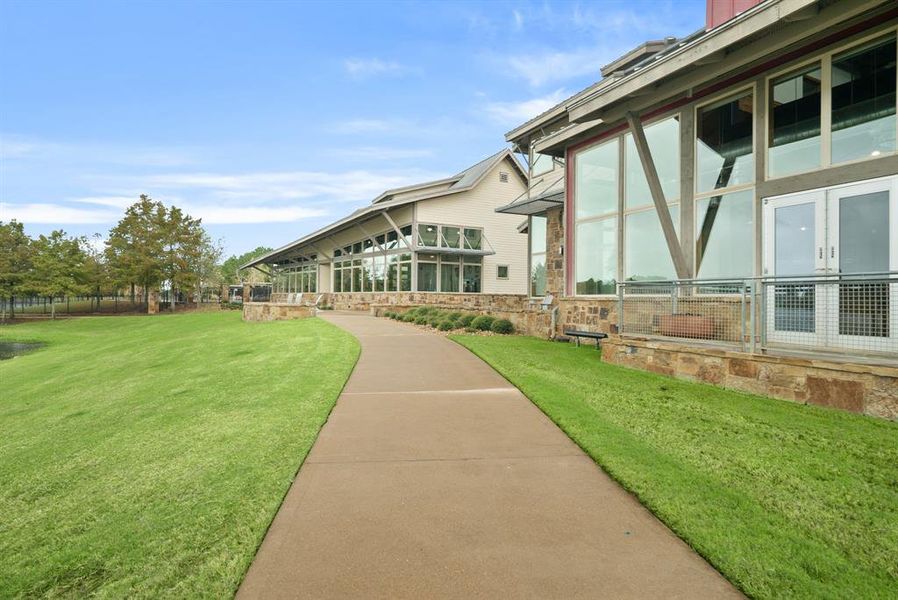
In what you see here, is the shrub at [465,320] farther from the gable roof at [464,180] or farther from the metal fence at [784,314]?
the gable roof at [464,180]

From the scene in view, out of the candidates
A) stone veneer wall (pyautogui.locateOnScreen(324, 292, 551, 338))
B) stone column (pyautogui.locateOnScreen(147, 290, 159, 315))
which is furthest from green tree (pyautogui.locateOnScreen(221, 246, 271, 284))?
stone veneer wall (pyautogui.locateOnScreen(324, 292, 551, 338))

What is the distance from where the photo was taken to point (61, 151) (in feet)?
123

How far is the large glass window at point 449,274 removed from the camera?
976 inches

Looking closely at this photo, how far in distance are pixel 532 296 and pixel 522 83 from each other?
1260 cm

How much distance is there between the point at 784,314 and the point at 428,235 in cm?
1887

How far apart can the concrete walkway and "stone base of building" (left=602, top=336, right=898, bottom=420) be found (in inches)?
130

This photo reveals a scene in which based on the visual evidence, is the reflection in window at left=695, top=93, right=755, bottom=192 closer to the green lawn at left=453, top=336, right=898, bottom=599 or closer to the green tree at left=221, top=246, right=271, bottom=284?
the green lawn at left=453, top=336, right=898, bottom=599

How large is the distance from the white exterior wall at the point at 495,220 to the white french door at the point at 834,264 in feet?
58.8

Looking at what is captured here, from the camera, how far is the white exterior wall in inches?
983

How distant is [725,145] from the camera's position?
895 centimetres

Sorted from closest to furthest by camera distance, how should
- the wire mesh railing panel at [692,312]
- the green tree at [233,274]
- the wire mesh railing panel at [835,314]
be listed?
the wire mesh railing panel at [835,314] → the wire mesh railing panel at [692,312] → the green tree at [233,274]

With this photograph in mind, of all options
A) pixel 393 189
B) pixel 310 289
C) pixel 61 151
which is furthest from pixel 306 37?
pixel 61 151

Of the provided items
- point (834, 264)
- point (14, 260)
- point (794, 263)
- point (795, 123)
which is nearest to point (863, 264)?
point (834, 264)

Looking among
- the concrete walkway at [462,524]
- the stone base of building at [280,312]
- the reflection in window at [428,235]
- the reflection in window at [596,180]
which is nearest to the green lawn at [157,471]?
the concrete walkway at [462,524]
